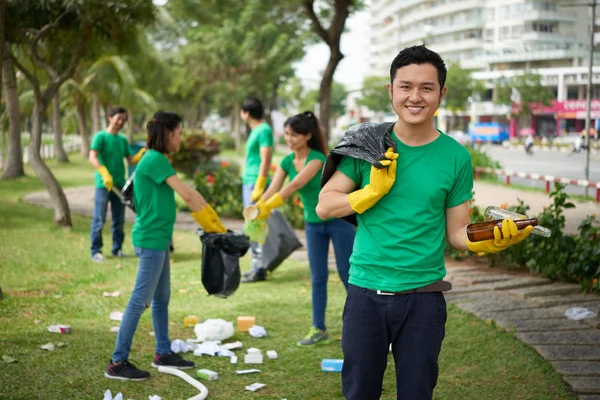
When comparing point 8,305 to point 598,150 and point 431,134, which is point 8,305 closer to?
point 431,134

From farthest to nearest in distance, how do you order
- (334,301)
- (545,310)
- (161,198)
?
A: (334,301), (545,310), (161,198)

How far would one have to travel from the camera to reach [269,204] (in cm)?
550

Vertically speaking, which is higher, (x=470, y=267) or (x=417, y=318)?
(x=417, y=318)

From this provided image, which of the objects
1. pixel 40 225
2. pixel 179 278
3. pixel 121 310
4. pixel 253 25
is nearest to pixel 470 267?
pixel 179 278

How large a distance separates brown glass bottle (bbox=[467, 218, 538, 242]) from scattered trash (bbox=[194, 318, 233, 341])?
308cm

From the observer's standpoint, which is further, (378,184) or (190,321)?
(190,321)

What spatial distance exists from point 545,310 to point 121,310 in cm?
366

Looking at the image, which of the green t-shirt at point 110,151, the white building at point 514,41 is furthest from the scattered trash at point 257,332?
the white building at point 514,41

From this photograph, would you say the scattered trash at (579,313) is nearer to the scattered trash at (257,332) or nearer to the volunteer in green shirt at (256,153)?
the scattered trash at (257,332)

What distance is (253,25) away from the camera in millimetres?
37438

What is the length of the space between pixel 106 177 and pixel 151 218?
13.6 feet

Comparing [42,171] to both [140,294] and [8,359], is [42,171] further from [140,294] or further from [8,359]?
[140,294]

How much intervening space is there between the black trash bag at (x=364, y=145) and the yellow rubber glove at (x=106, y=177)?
5.94m

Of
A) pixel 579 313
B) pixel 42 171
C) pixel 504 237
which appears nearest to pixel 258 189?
pixel 579 313
